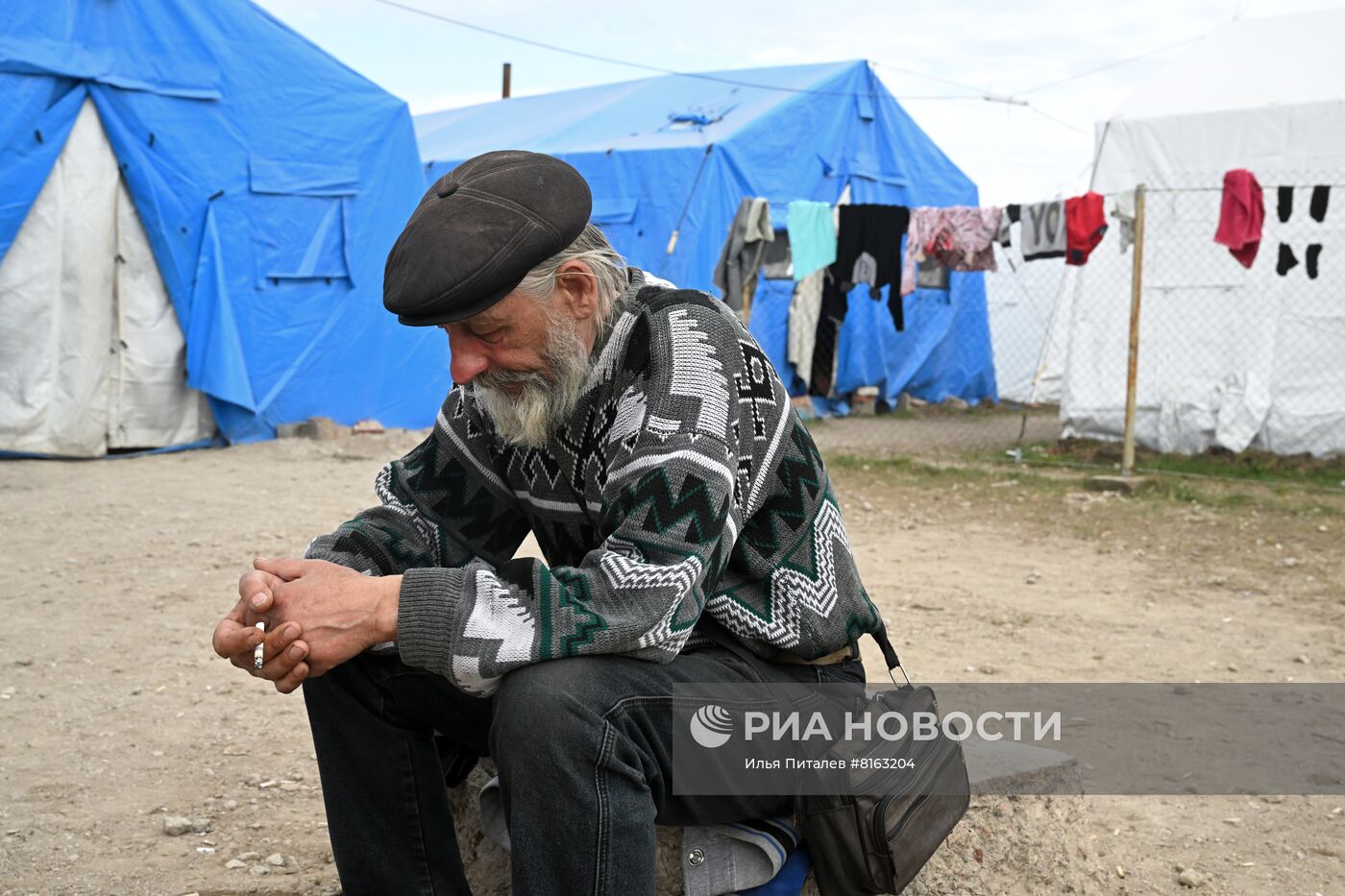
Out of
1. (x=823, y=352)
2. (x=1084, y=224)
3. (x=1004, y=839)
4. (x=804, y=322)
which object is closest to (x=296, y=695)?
(x=1004, y=839)

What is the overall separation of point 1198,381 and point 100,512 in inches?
315

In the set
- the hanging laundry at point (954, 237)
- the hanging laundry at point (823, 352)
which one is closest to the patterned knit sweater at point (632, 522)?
the hanging laundry at point (954, 237)

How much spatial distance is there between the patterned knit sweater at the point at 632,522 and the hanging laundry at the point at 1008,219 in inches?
334

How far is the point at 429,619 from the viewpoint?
1.91 m

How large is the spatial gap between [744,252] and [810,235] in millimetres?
588

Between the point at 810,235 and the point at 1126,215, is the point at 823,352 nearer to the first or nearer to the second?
the point at 810,235

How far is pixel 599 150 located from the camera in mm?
13445

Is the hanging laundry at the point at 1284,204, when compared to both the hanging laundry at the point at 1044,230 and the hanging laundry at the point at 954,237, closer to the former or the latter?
the hanging laundry at the point at 1044,230

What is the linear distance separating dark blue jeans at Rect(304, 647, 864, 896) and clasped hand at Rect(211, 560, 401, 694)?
17cm

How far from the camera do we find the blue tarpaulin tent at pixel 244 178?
8.95 meters

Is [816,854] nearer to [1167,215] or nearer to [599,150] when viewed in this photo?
[1167,215]

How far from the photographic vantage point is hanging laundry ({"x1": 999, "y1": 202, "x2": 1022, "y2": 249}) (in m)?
10.2

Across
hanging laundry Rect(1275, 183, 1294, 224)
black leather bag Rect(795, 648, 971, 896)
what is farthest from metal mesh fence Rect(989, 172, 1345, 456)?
black leather bag Rect(795, 648, 971, 896)

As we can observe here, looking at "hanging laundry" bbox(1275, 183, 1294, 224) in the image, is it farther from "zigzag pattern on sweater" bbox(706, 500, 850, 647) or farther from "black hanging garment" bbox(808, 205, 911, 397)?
"zigzag pattern on sweater" bbox(706, 500, 850, 647)
